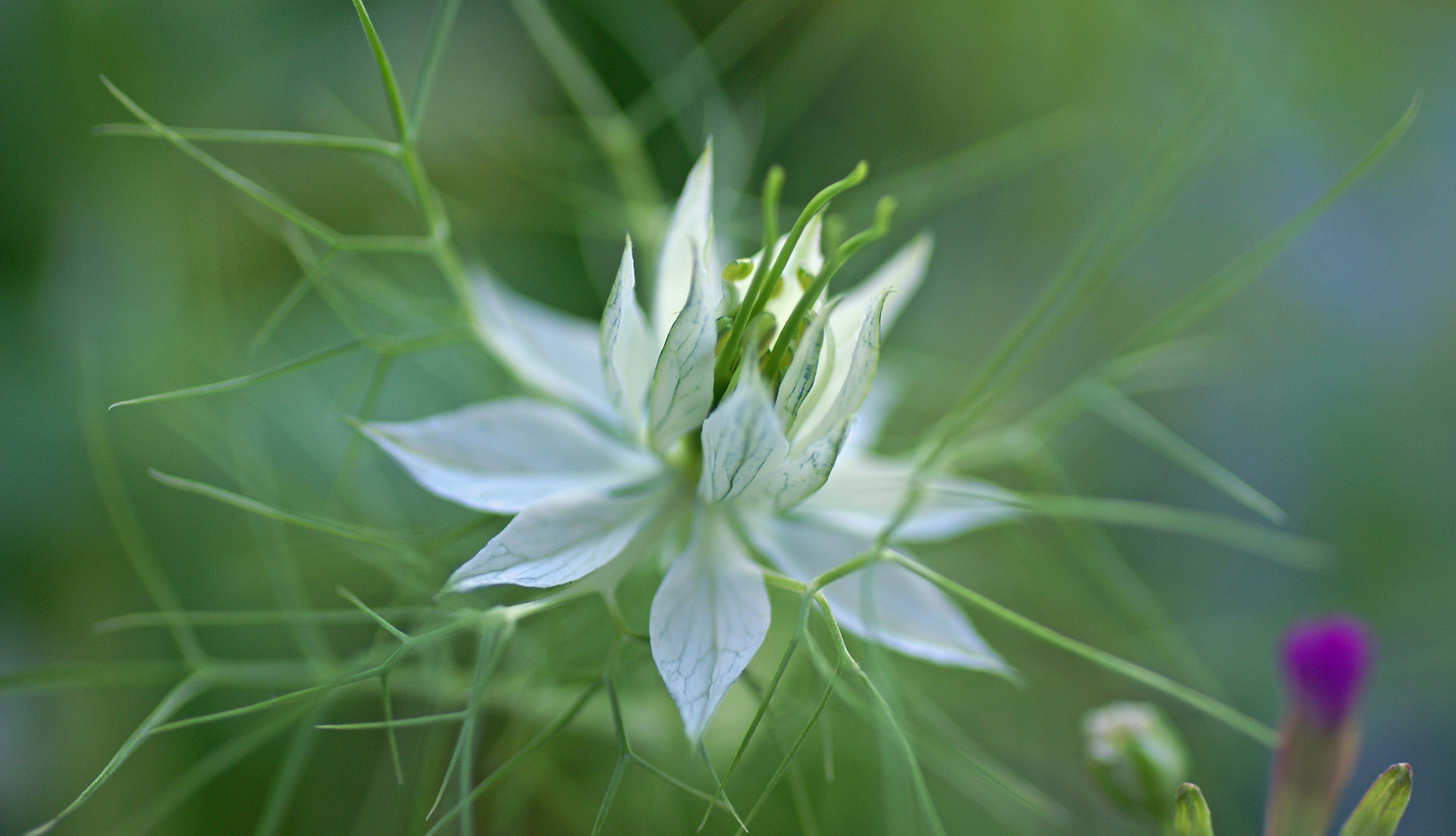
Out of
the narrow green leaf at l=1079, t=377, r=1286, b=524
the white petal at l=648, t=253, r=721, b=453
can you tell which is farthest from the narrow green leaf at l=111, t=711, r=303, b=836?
the narrow green leaf at l=1079, t=377, r=1286, b=524

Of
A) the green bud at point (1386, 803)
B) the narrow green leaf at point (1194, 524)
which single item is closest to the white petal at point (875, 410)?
the narrow green leaf at point (1194, 524)

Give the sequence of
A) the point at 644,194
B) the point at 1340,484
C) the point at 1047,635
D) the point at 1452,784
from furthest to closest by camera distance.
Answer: the point at 1340,484
the point at 1452,784
the point at 644,194
the point at 1047,635

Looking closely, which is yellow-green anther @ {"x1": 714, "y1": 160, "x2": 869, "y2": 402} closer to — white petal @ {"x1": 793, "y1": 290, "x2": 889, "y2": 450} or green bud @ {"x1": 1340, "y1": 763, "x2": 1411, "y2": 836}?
white petal @ {"x1": 793, "y1": 290, "x2": 889, "y2": 450}

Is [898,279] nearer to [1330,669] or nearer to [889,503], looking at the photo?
[889,503]

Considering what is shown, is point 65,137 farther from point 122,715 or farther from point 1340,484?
point 1340,484

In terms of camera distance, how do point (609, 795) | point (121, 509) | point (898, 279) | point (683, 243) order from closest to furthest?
point (609, 795) < point (683, 243) < point (898, 279) < point (121, 509)

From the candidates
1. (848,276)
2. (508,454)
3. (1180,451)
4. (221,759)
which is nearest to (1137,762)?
(1180,451)

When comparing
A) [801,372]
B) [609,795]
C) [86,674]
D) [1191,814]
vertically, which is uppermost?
[801,372]

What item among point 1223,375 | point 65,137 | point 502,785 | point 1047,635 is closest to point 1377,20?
point 1223,375
